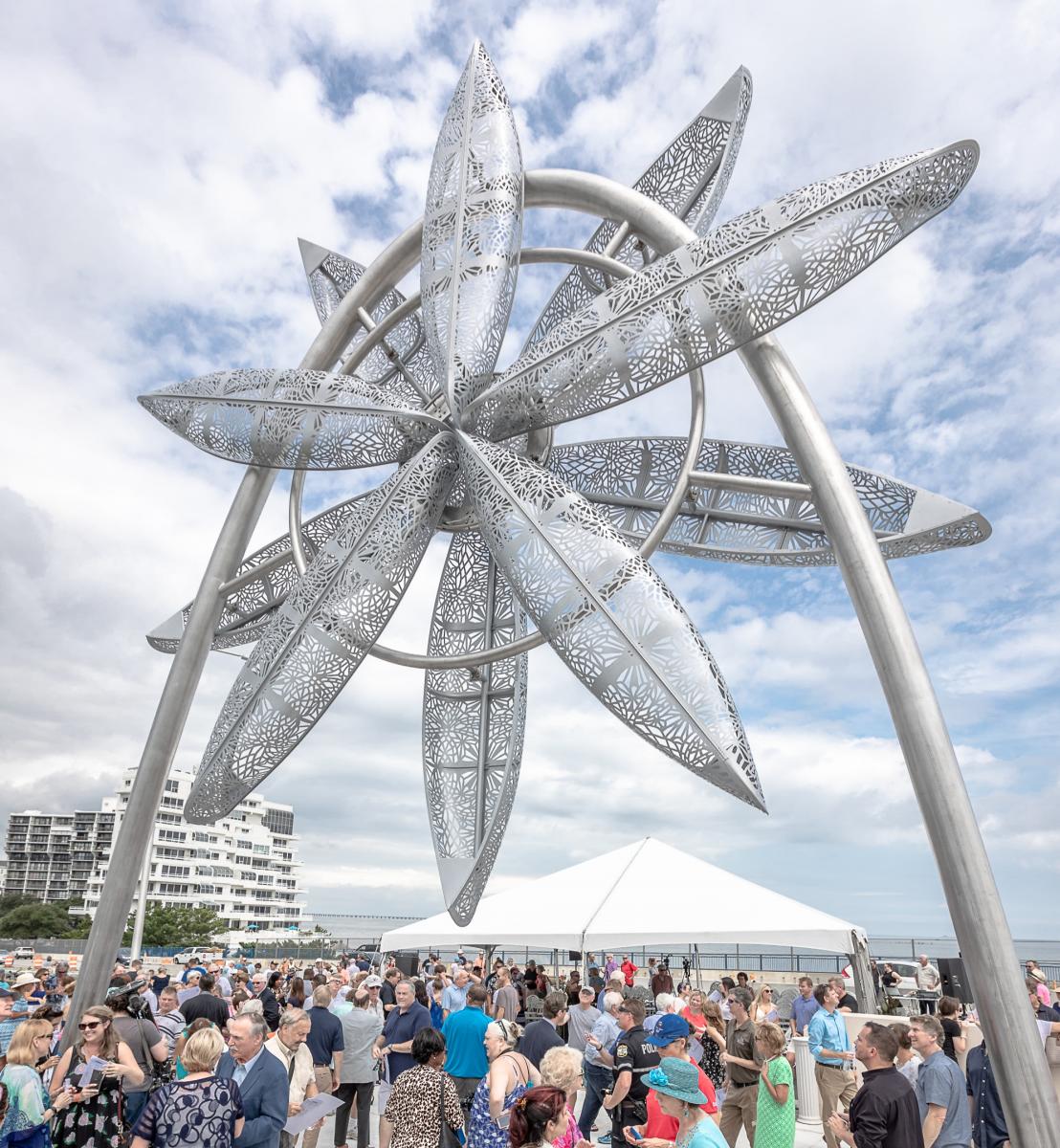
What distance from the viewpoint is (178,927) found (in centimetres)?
8075

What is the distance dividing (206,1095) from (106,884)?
20.7 ft

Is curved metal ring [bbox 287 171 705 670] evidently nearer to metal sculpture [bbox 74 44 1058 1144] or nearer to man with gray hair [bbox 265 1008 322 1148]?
metal sculpture [bbox 74 44 1058 1144]

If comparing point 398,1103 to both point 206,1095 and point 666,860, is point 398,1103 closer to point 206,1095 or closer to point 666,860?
point 206,1095

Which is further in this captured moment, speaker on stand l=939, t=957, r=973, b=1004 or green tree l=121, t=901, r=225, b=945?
green tree l=121, t=901, r=225, b=945

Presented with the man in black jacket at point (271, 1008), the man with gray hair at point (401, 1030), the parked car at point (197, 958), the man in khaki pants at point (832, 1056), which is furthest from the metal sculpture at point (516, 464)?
the parked car at point (197, 958)

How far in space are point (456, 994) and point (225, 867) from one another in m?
120

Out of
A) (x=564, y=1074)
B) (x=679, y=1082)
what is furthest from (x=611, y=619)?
(x=679, y=1082)

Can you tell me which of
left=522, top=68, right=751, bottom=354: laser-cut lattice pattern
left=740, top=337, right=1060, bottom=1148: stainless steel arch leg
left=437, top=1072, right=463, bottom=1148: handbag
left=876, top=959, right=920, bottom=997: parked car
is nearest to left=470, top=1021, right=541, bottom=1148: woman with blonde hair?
left=437, top=1072, right=463, bottom=1148: handbag

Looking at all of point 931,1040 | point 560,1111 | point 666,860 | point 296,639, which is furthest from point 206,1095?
point 666,860

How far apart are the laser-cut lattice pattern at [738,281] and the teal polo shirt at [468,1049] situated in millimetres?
5538

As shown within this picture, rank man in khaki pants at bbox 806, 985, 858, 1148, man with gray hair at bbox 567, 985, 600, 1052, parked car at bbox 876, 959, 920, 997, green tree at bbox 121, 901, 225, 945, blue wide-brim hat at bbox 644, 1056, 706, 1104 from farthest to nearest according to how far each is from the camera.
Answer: green tree at bbox 121, 901, 225, 945
parked car at bbox 876, 959, 920, 997
man with gray hair at bbox 567, 985, 600, 1052
man in khaki pants at bbox 806, 985, 858, 1148
blue wide-brim hat at bbox 644, 1056, 706, 1104

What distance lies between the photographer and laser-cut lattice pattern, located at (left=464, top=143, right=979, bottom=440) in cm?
792

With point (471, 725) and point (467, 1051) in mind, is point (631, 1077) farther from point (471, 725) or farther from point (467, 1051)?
point (471, 725)

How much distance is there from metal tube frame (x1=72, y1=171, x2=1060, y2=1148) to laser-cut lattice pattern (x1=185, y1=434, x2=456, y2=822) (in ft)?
7.86
